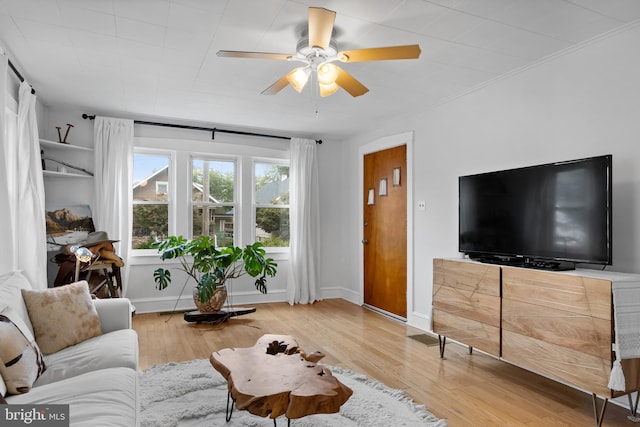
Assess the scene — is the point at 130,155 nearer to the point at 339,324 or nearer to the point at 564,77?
the point at 339,324

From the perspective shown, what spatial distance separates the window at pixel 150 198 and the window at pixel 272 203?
122 cm

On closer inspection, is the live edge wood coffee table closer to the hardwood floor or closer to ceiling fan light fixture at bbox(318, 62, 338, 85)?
the hardwood floor

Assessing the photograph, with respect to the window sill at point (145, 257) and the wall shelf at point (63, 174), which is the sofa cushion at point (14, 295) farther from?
the window sill at point (145, 257)

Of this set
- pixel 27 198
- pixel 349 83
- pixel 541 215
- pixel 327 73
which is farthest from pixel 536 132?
pixel 27 198

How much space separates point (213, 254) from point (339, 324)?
65.1 inches

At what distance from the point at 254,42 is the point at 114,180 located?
2796 mm

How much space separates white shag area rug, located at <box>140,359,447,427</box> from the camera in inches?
84.9

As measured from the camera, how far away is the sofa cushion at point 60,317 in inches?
87.0

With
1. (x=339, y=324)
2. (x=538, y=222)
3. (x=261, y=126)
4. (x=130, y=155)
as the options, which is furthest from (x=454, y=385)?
(x=130, y=155)

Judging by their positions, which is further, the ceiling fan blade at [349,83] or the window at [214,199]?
the window at [214,199]

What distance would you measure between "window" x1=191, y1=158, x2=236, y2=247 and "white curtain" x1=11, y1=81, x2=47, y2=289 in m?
1.93

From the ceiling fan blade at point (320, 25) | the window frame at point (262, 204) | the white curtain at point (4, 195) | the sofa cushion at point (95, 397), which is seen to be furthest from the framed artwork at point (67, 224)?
the ceiling fan blade at point (320, 25)

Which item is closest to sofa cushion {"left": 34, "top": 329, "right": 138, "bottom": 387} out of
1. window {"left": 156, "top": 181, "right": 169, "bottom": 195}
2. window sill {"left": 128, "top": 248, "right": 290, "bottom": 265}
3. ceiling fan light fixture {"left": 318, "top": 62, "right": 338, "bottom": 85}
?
ceiling fan light fixture {"left": 318, "top": 62, "right": 338, "bottom": 85}

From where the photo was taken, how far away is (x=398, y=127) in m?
4.65
